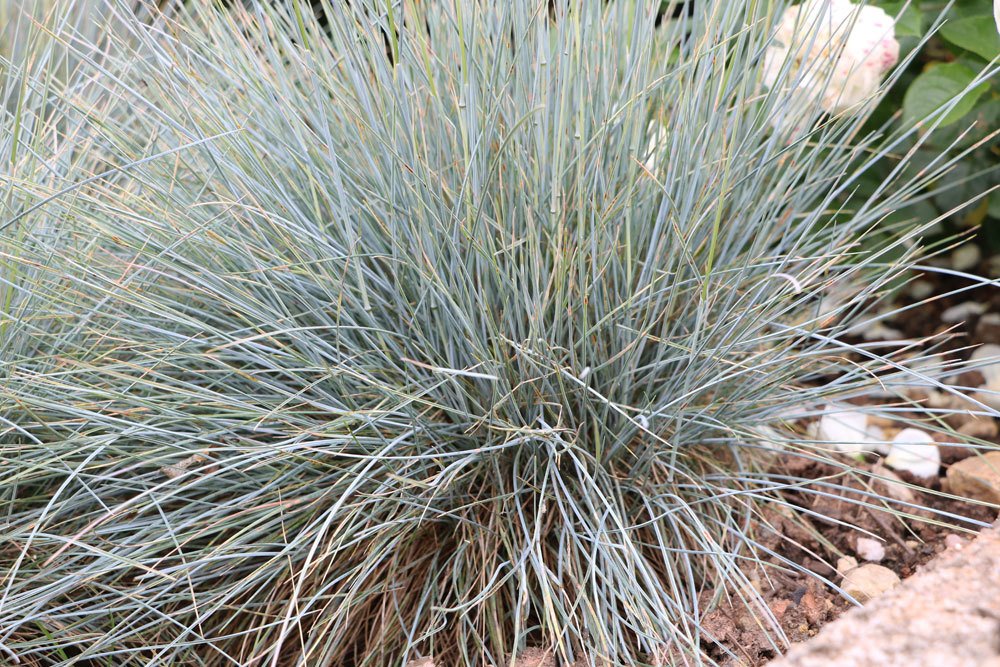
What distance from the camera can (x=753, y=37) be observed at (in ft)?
4.80

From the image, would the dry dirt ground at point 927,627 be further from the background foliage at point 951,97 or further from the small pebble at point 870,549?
the background foliage at point 951,97

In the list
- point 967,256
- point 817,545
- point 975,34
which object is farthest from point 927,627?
point 967,256

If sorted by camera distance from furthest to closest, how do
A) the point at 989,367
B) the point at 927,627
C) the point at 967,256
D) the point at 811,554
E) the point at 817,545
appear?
1. the point at 967,256
2. the point at 989,367
3. the point at 817,545
4. the point at 811,554
5. the point at 927,627

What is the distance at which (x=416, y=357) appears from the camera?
140 cm

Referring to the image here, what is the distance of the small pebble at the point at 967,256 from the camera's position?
2334 millimetres

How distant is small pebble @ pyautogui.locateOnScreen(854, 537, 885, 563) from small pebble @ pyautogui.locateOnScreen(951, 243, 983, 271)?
1.09 metres

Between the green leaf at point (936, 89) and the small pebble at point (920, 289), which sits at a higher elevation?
the green leaf at point (936, 89)

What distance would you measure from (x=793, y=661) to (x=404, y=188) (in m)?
0.85

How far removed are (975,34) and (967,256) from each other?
759 millimetres

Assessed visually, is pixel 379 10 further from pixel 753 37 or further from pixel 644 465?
pixel 644 465

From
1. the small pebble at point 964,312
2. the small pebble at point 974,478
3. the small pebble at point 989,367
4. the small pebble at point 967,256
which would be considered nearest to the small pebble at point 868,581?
the small pebble at point 974,478

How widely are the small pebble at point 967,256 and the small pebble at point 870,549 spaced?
109 centimetres

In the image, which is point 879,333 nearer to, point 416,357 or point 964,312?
point 964,312

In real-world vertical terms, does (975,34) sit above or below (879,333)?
above
